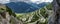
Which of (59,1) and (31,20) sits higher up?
(59,1)

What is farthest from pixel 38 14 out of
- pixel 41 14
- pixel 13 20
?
pixel 13 20

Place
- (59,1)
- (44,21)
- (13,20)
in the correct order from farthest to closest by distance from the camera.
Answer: (44,21) < (13,20) < (59,1)

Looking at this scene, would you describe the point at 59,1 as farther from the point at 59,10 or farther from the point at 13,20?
the point at 13,20

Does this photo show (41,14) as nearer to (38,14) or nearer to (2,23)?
(38,14)

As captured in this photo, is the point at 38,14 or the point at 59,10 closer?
the point at 59,10

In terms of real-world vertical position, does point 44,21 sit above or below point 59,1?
below

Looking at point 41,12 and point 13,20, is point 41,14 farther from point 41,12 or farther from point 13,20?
point 13,20

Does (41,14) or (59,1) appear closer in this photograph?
(59,1)

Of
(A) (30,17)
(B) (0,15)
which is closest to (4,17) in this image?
(B) (0,15)

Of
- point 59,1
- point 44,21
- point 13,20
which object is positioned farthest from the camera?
point 44,21
